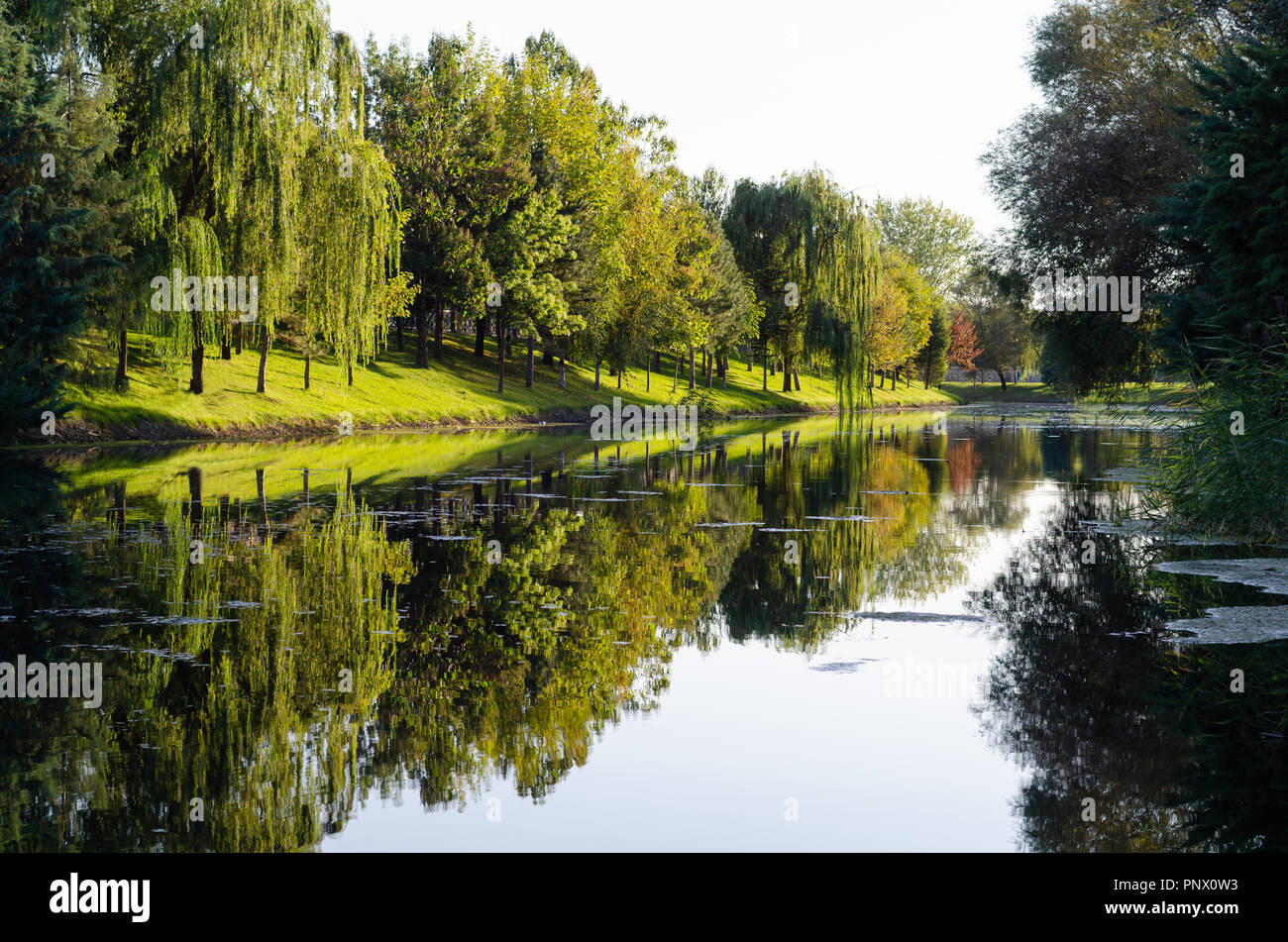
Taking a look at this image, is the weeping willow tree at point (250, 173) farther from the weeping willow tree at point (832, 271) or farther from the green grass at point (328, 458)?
the weeping willow tree at point (832, 271)

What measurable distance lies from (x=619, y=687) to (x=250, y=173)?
103 feet

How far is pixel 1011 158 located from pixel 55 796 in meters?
37.4

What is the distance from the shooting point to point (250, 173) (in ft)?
116

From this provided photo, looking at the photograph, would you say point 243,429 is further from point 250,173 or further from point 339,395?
point 339,395

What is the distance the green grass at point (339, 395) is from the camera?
33.3 metres

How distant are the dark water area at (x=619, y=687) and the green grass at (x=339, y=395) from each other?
17.4 metres

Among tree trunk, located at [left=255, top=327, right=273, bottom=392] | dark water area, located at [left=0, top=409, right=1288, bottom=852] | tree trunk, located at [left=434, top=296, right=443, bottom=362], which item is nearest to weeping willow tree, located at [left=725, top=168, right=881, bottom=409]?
tree trunk, located at [left=434, top=296, right=443, bottom=362]

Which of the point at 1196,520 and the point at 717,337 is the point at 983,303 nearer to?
the point at 717,337

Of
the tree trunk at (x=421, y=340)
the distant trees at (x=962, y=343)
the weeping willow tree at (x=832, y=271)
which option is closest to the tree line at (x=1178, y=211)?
the weeping willow tree at (x=832, y=271)

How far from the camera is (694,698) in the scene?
7.80 m

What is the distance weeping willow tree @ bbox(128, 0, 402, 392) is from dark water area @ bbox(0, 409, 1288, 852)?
60.3ft

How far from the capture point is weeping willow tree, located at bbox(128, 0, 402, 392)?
33688 mm

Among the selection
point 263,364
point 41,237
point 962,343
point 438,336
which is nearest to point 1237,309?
point 41,237
